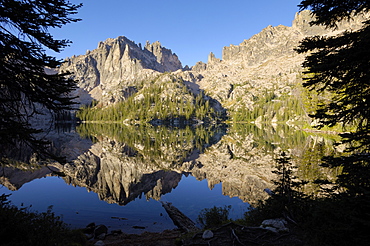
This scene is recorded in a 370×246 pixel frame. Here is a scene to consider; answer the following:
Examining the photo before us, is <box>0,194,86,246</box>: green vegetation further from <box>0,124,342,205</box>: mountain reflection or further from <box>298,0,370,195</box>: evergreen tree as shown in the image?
<box>0,124,342,205</box>: mountain reflection

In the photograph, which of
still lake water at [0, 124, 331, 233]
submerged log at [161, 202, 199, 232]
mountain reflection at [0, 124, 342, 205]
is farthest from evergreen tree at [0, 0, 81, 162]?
mountain reflection at [0, 124, 342, 205]

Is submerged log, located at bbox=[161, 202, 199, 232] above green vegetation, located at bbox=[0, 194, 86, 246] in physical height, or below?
below

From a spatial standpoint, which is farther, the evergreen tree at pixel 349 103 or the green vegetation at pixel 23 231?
the green vegetation at pixel 23 231

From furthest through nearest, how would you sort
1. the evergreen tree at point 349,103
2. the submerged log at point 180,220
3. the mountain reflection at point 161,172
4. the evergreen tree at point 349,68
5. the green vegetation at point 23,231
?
the mountain reflection at point 161,172 < the submerged log at point 180,220 < the evergreen tree at point 349,68 < the green vegetation at point 23,231 < the evergreen tree at point 349,103

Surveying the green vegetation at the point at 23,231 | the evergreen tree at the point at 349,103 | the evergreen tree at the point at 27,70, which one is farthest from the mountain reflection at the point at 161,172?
the evergreen tree at the point at 27,70

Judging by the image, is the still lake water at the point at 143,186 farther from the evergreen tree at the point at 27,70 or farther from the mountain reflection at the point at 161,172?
the evergreen tree at the point at 27,70

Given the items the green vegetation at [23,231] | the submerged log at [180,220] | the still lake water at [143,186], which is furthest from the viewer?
the still lake water at [143,186]

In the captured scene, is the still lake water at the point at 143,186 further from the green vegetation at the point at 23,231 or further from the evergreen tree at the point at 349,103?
the evergreen tree at the point at 349,103

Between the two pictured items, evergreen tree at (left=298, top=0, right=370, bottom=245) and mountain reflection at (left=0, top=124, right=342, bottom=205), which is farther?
mountain reflection at (left=0, top=124, right=342, bottom=205)

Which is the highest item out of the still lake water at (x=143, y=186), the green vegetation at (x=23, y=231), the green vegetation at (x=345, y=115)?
the green vegetation at (x=345, y=115)

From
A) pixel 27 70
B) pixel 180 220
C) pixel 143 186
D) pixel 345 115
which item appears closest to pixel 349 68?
pixel 345 115

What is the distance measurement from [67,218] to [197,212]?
11017 mm

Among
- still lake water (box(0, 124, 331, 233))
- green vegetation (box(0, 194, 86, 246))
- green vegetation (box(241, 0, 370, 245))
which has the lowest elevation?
still lake water (box(0, 124, 331, 233))

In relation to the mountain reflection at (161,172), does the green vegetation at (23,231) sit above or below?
above
